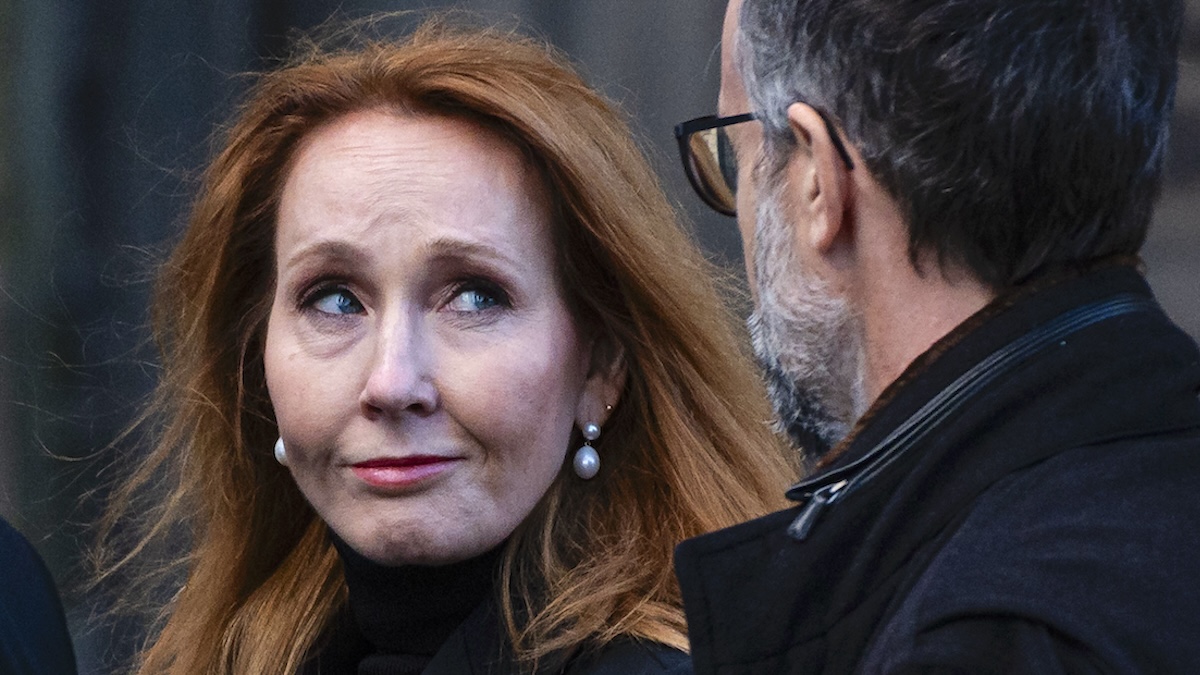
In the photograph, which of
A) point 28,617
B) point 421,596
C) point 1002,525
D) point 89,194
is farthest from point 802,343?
point 89,194

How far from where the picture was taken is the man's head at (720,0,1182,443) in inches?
61.4

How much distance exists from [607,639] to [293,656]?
605 millimetres

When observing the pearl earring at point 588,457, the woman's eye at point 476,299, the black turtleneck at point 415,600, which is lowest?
the black turtleneck at point 415,600

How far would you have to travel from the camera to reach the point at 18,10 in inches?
164

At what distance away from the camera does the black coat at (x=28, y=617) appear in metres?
2.45

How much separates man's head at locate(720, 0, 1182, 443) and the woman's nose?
2.55ft

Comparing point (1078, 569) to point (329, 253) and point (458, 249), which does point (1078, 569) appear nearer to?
point (458, 249)

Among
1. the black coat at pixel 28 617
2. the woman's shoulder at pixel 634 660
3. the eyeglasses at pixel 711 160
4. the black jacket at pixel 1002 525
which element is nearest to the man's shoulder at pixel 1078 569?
the black jacket at pixel 1002 525

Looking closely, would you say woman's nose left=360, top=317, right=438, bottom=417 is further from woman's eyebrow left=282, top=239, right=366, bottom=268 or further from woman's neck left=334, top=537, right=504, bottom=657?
woman's neck left=334, top=537, right=504, bottom=657

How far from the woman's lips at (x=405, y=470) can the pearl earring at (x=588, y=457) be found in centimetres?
21

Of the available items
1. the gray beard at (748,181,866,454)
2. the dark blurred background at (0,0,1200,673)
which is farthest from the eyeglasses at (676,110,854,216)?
the dark blurred background at (0,0,1200,673)

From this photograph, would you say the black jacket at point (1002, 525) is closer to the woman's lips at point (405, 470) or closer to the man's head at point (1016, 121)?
the man's head at point (1016, 121)

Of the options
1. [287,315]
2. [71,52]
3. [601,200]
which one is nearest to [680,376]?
[601,200]

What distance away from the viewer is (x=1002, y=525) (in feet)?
4.54
